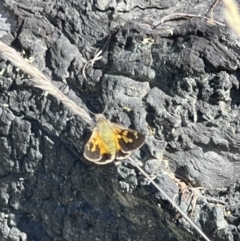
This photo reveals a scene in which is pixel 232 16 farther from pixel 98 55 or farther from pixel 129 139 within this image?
pixel 98 55

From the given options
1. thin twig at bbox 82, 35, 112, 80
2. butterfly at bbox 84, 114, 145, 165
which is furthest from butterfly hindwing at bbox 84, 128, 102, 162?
thin twig at bbox 82, 35, 112, 80

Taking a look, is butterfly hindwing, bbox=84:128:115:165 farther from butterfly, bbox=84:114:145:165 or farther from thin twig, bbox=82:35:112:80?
thin twig, bbox=82:35:112:80

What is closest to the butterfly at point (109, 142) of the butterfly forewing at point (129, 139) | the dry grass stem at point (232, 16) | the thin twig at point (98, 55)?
the butterfly forewing at point (129, 139)

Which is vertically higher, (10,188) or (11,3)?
(11,3)

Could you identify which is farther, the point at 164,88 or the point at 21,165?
the point at 21,165

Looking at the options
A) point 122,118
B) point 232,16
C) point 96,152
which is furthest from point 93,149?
point 232,16

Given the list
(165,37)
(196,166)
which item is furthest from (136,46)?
(196,166)

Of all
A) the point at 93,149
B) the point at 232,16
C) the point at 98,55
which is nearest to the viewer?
the point at 232,16

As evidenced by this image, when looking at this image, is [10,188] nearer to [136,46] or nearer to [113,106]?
[113,106]
